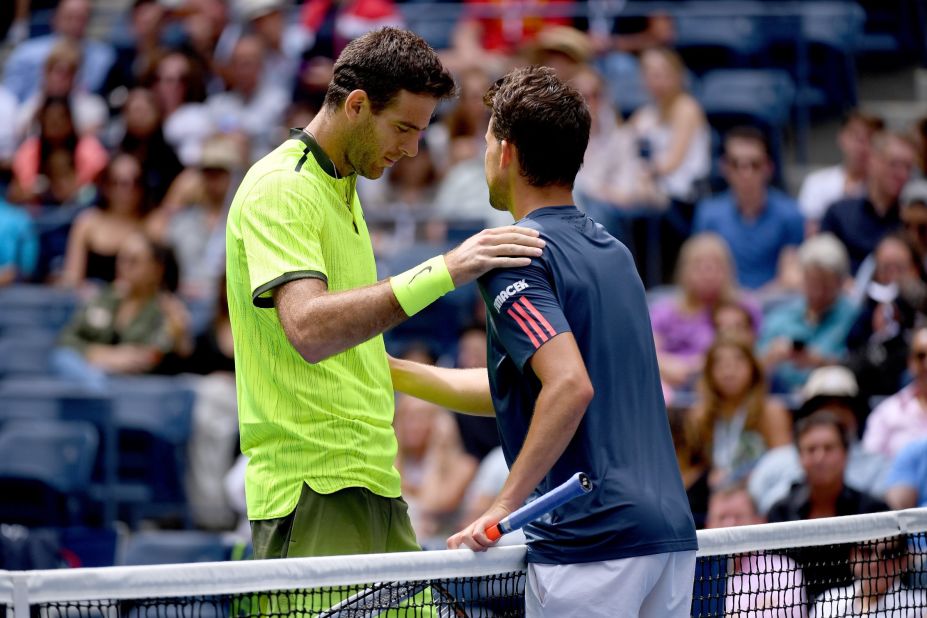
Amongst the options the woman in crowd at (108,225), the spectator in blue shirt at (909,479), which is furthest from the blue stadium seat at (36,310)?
the spectator in blue shirt at (909,479)

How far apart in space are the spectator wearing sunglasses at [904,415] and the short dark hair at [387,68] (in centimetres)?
369

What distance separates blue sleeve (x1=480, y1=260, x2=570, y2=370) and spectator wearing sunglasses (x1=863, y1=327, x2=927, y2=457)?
377cm

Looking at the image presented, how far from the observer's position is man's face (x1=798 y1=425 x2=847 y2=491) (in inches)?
232

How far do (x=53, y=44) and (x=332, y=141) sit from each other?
894 centimetres

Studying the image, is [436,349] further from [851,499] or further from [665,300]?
[851,499]

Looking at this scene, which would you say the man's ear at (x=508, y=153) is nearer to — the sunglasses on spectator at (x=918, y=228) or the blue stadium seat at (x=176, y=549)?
the blue stadium seat at (x=176, y=549)

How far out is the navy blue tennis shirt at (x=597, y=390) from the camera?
2.92 m

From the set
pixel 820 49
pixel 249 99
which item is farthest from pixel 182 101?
pixel 820 49

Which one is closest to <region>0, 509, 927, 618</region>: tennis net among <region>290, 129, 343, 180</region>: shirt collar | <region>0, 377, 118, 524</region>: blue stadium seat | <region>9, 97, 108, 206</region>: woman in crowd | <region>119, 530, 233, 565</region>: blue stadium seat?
<region>290, 129, 343, 180</region>: shirt collar

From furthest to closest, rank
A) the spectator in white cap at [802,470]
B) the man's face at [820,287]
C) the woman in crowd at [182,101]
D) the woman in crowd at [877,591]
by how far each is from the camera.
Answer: the woman in crowd at [182,101] < the man's face at [820,287] < the spectator in white cap at [802,470] < the woman in crowd at [877,591]

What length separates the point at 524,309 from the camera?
9.57 ft

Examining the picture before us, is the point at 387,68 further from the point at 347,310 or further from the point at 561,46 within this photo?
the point at 561,46

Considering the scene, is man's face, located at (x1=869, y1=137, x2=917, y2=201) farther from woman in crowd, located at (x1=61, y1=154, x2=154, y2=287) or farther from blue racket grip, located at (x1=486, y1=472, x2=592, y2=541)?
blue racket grip, located at (x1=486, y1=472, x2=592, y2=541)

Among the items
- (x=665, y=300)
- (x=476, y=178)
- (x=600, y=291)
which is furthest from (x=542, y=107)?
(x=476, y=178)
